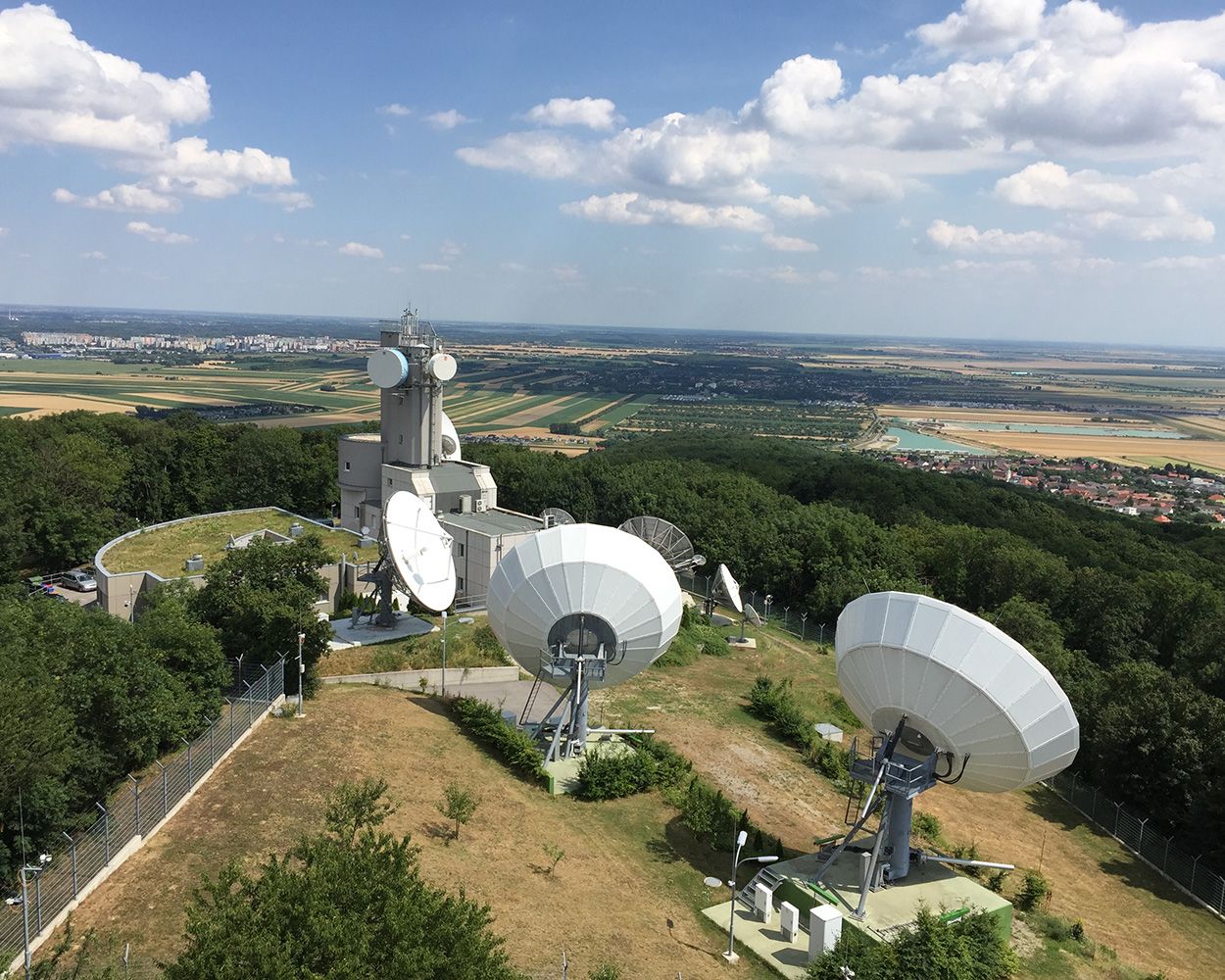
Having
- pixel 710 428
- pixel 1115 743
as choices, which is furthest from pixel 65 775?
pixel 710 428

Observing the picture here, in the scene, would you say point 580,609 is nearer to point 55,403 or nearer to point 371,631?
point 371,631

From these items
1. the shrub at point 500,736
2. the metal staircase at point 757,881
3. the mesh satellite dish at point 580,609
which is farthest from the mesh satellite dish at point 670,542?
the metal staircase at point 757,881

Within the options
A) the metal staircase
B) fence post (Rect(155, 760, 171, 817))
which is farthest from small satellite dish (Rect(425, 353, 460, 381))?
the metal staircase

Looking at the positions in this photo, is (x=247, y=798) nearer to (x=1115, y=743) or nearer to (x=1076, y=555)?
(x=1115, y=743)

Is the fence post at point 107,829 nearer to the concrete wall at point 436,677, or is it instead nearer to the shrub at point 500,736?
the shrub at point 500,736

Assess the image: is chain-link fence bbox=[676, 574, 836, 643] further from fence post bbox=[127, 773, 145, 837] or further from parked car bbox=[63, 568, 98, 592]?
parked car bbox=[63, 568, 98, 592]

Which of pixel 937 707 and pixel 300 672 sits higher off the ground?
pixel 937 707

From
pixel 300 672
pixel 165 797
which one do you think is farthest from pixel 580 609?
pixel 165 797
